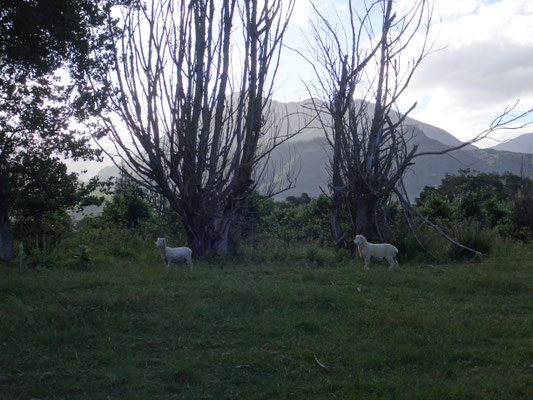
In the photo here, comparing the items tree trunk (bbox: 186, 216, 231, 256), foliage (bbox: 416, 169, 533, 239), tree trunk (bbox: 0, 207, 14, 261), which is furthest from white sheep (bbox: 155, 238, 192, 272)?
foliage (bbox: 416, 169, 533, 239)

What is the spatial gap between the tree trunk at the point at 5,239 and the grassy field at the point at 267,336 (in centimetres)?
280

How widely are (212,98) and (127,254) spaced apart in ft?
14.5

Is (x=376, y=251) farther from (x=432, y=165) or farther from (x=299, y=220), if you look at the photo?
(x=432, y=165)

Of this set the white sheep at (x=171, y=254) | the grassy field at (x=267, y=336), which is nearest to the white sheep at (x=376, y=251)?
the grassy field at (x=267, y=336)

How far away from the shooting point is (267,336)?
19.7ft

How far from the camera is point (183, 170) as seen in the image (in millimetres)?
12320

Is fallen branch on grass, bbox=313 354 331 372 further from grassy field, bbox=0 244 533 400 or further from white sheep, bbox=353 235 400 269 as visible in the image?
white sheep, bbox=353 235 400 269

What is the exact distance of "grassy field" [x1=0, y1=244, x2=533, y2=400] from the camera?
15.4ft

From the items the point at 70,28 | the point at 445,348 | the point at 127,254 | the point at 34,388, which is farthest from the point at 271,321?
the point at 127,254

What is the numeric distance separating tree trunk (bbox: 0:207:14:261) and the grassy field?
2.80 m

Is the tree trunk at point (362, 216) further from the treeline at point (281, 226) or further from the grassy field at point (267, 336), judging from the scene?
the grassy field at point (267, 336)

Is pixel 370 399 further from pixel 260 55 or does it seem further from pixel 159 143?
pixel 260 55

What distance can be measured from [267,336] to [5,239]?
826 centimetres

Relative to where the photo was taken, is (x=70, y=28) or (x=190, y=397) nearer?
(x=190, y=397)
